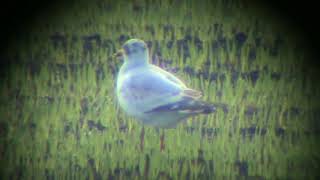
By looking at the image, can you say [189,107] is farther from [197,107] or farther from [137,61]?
[137,61]

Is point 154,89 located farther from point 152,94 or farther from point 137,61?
point 137,61

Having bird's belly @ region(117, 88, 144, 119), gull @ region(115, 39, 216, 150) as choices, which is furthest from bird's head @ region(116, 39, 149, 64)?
bird's belly @ region(117, 88, 144, 119)

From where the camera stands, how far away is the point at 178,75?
2.06m

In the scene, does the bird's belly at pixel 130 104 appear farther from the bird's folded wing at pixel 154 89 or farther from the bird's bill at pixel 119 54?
the bird's bill at pixel 119 54

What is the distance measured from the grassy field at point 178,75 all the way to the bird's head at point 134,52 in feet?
0.08

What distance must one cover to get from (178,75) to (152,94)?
0.42 feet

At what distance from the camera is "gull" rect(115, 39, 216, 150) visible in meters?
2.03

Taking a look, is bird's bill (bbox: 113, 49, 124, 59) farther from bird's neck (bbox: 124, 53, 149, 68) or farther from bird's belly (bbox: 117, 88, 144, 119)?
bird's belly (bbox: 117, 88, 144, 119)

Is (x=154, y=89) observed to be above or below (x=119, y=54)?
below

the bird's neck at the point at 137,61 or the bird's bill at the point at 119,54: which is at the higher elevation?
the bird's bill at the point at 119,54

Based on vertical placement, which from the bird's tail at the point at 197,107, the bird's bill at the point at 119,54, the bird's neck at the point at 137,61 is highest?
the bird's bill at the point at 119,54

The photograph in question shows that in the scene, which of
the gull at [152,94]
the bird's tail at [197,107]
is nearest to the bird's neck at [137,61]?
the gull at [152,94]

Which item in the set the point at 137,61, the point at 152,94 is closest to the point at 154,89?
the point at 152,94

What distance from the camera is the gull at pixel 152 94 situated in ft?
6.64
